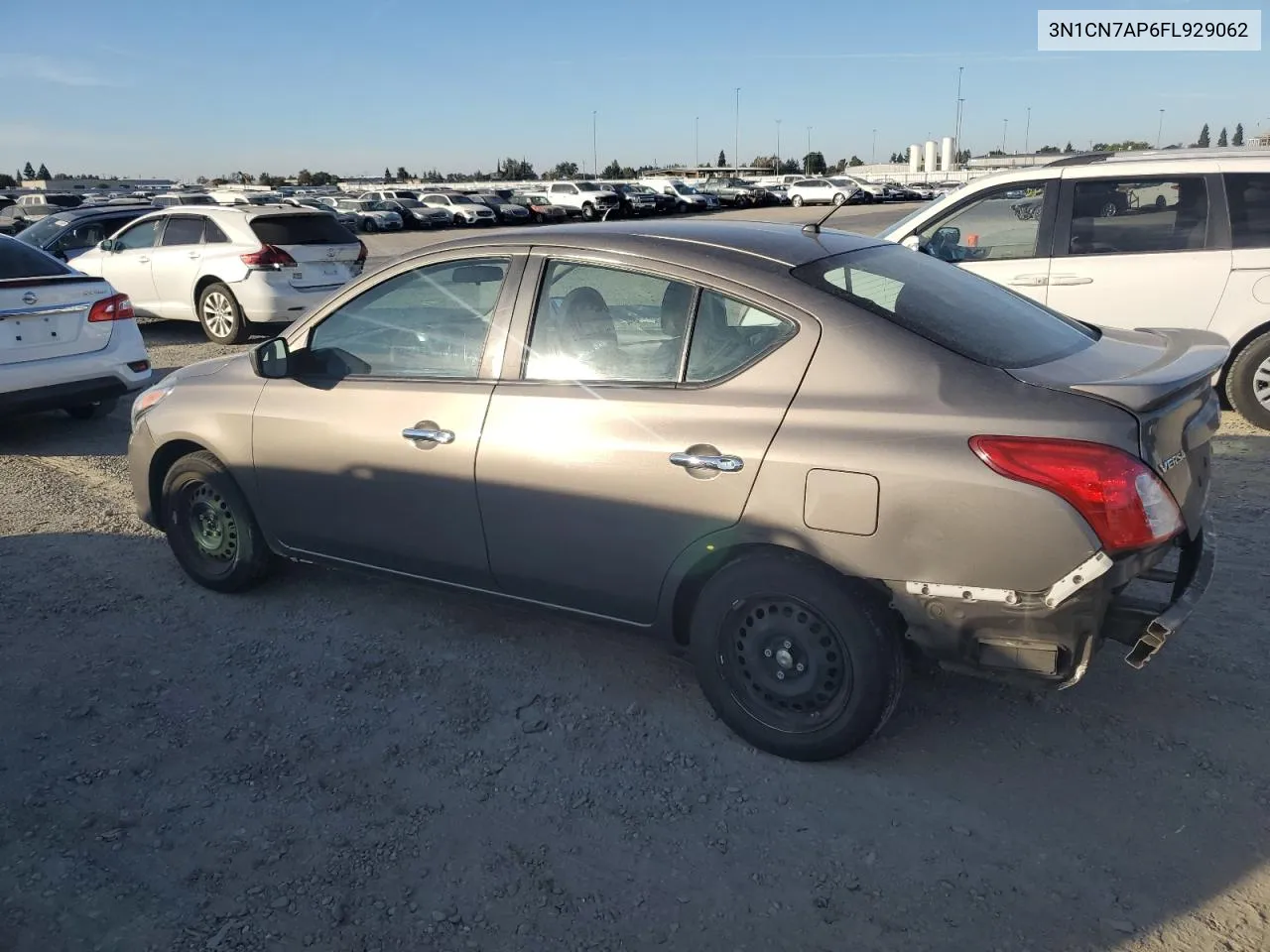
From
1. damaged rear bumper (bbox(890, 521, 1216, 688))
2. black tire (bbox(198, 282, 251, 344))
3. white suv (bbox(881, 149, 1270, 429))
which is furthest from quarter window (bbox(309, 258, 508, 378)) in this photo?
black tire (bbox(198, 282, 251, 344))

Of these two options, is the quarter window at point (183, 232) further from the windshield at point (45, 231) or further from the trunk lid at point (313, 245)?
the windshield at point (45, 231)

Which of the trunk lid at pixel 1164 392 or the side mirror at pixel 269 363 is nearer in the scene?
the trunk lid at pixel 1164 392

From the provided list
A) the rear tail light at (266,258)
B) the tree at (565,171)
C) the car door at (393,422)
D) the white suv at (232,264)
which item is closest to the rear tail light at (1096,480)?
the car door at (393,422)

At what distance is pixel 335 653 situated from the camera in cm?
399

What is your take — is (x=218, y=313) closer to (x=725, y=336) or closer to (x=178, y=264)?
(x=178, y=264)

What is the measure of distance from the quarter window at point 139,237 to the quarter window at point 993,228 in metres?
9.55

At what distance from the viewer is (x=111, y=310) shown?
7367 millimetres

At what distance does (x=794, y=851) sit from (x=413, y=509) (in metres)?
1.89

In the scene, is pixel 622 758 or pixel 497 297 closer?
pixel 622 758

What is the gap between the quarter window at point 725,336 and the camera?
3088 mm

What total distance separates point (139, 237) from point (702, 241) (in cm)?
1124

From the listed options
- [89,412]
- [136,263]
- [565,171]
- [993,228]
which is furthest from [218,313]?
[565,171]

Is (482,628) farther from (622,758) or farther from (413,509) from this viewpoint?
(622,758)

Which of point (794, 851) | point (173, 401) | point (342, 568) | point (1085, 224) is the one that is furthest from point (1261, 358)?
point (173, 401)
